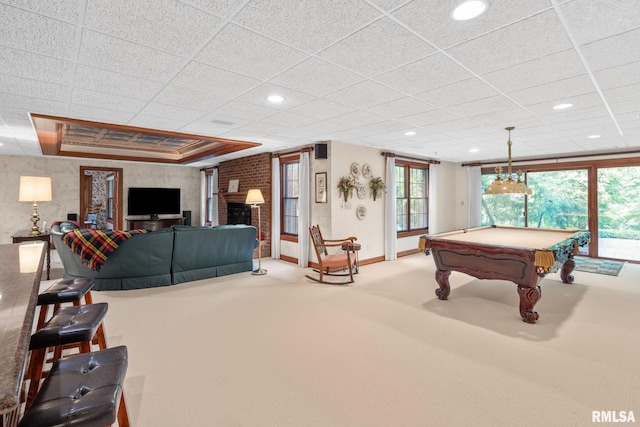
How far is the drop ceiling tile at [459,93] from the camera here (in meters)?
2.88

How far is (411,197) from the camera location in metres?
7.66

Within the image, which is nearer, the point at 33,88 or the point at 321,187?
the point at 33,88

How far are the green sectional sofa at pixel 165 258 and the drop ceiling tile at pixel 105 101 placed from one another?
5.77 ft

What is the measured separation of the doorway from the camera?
809 centimetres

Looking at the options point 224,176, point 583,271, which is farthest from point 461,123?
point 224,176

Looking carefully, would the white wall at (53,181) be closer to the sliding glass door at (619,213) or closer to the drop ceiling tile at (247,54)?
the drop ceiling tile at (247,54)

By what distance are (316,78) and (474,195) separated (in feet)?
22.7

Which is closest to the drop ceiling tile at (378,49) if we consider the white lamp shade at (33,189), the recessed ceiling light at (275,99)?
the recessed ceiling light at (275,99)

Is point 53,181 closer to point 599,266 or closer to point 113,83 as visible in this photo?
point 113,83

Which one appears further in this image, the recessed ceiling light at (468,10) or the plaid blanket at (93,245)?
the plaid blanket at (93,245)

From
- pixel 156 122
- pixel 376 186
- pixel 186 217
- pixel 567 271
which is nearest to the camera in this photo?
pixel 156 122

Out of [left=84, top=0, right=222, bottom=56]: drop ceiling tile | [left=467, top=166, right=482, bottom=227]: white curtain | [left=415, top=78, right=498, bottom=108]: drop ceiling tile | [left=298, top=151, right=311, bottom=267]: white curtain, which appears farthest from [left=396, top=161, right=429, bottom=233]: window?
[left=84, top=0, right=222, bottom=56]: drop ceiling tile

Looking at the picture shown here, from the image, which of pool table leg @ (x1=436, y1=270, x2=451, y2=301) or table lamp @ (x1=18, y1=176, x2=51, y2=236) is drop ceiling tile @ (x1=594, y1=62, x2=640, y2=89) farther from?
table lamp @ (x1=18, y1=176, x2=51, y2=236)

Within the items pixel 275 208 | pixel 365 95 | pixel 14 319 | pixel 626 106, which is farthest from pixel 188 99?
pixel 626 106
